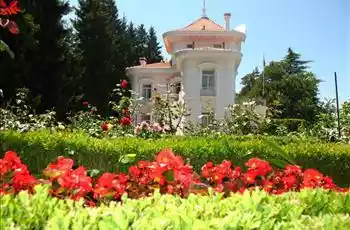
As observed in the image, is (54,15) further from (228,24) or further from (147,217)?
(147,217)

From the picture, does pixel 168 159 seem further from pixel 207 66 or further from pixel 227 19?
pixel 227 19

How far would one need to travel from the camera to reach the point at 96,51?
32625 millimetres

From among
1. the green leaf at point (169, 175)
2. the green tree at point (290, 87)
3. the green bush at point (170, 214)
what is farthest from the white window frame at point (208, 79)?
the green bush at point (170, 214)

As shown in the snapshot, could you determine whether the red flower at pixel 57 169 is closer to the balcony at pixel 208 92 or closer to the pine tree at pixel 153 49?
the balcony at pixel 208 92

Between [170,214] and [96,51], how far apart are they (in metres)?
31.3

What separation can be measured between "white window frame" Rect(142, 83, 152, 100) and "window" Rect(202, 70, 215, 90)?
604cm

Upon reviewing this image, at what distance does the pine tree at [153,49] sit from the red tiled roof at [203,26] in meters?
19.0

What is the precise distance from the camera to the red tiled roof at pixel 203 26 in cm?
2892

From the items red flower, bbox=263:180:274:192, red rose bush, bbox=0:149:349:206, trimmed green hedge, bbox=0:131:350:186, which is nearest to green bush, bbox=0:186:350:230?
red rose bush, bbox=0:149:349:206

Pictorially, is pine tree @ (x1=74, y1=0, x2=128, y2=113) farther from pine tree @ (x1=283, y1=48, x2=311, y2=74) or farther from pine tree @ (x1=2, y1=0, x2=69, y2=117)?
pine tree @ (x1=283, y1=48, x2=311, y2=74)

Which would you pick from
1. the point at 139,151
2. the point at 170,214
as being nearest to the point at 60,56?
the point at 139,151

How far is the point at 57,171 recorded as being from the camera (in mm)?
3033

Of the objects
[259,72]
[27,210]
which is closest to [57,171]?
[27,210]

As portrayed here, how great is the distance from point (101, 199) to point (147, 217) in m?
1.04
